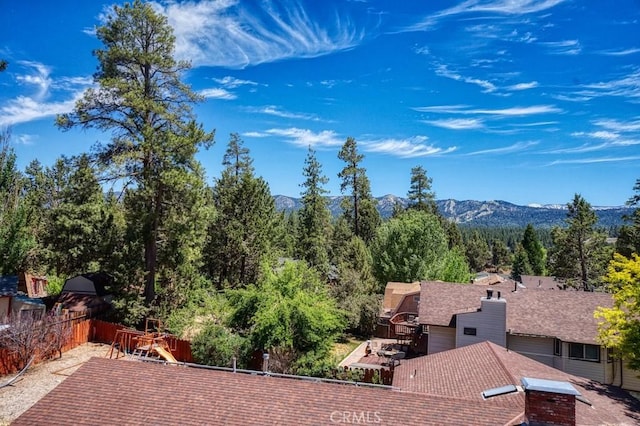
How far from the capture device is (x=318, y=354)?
1903 cm

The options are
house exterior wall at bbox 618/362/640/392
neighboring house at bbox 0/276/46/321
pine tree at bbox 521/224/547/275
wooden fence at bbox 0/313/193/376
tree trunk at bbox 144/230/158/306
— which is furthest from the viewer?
pine tree at bbox 521/224/547/275

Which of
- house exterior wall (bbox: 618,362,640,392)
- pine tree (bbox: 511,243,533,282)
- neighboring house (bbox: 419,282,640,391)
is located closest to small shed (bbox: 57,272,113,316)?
neighboring house (bbox: 419,282,640,391)

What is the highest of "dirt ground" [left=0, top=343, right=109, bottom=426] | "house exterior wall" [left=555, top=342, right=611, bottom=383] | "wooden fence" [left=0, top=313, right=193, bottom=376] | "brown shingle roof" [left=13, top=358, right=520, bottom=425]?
"brown shingle roof" [left=13, top=358, right=520, bottom=425]

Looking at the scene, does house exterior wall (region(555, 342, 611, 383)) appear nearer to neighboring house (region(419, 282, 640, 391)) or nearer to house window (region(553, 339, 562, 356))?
neighboring house (region(419, 282, 640, 391))

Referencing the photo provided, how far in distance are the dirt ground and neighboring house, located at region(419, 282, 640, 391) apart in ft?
58.5

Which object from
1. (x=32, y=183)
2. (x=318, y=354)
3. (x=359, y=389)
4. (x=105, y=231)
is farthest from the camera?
(x=32, y=183)

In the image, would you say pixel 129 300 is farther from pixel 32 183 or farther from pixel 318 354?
pixel 32 183

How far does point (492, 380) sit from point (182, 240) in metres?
20.0

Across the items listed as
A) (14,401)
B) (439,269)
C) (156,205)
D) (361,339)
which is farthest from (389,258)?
(14,401)

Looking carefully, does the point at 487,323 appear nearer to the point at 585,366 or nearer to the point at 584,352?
the point at 584,352

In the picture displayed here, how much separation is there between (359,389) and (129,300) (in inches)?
818

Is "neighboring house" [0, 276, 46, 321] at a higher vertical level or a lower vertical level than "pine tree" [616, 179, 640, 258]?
lower

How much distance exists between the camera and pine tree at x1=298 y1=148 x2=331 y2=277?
49909 mm

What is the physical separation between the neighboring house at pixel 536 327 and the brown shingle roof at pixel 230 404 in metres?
12.5
